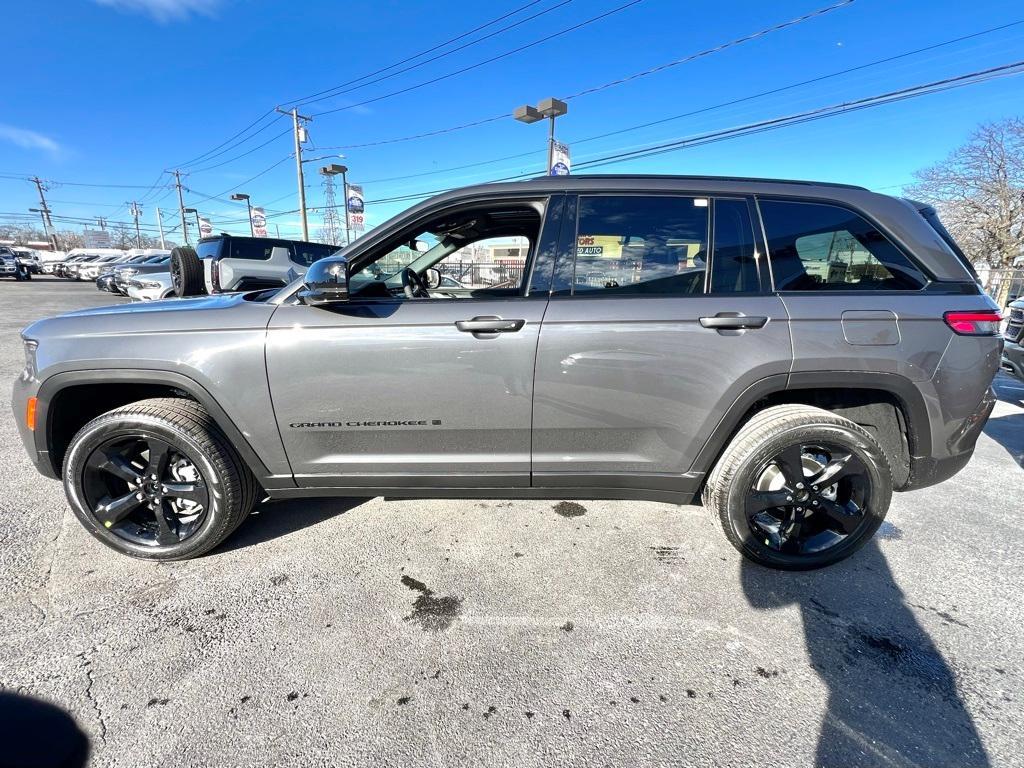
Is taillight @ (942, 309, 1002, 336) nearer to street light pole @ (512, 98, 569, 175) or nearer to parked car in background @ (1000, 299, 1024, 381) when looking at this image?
parked car in background @ (1000, 299, 1024, 381)

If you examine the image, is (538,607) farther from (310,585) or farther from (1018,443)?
(1018,443)

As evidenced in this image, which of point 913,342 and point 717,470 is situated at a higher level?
point 913,342

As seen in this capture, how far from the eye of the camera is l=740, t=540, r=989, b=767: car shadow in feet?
5.25

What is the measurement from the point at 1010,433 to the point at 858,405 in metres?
3.60

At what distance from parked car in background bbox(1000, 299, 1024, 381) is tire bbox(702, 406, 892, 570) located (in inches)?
123

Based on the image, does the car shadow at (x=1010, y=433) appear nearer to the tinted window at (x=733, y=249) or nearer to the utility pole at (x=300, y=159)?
the tinted window at (x=733, y=249)

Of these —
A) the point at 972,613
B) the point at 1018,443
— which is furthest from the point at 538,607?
the point at 1018,443

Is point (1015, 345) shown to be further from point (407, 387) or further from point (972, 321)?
point (407, 387)

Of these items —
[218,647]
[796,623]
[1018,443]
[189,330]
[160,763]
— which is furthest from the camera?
[1018,443]

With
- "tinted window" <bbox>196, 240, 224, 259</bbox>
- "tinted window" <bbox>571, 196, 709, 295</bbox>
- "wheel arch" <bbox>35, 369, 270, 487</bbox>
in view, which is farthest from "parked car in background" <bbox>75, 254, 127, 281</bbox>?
"tinted window" <bbox>571, 196, 709, 295</bbox>

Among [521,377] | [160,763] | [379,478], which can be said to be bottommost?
[160,763]

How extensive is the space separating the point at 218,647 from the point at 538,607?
4.47 feet

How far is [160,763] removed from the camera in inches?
60.0

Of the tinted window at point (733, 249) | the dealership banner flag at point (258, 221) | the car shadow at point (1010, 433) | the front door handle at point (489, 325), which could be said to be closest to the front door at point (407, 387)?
the front door handle at point (489, 325)
